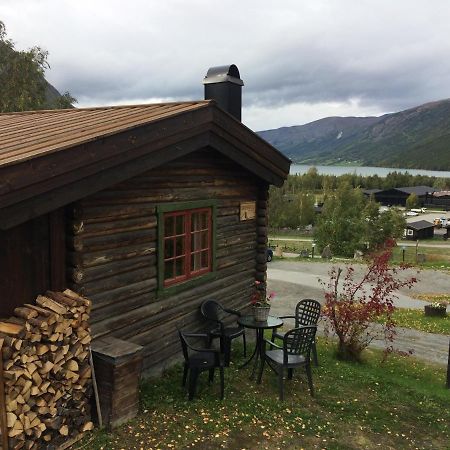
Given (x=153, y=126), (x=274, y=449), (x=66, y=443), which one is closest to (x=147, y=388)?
(x=66, y=443)

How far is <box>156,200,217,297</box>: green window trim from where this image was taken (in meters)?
6.85

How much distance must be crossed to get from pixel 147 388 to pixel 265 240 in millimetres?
4353

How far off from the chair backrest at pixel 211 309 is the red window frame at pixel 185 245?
58cm

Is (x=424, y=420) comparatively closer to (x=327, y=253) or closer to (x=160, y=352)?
(x=160, y=352)

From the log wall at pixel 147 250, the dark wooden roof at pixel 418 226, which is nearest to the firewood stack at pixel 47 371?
the log wall at pixel 147 250

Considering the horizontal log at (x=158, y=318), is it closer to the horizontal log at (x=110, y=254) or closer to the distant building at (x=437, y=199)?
the horizontal log at (x=110, y=254)

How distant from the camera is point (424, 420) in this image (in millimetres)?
6617

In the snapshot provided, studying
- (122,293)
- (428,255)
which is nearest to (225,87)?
(122,293)

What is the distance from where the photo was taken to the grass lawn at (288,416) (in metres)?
5.41

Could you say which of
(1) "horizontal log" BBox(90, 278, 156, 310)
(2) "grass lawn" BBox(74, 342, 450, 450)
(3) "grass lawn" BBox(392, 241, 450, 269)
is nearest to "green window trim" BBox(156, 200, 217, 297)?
(1) "horizontal log" BBox(90, 278, 156, 310)

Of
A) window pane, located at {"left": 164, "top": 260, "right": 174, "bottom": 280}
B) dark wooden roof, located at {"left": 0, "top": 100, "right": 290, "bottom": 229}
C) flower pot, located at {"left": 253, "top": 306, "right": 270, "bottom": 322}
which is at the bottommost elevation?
flower pot, located at {"left": 253, "top": 306, "right": 270, "bottom": 322}

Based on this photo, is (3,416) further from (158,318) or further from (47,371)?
(158,318)

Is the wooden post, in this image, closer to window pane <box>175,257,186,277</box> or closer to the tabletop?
window pane <box>175,257,186,277</box>

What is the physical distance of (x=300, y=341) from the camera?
668 centimetres
